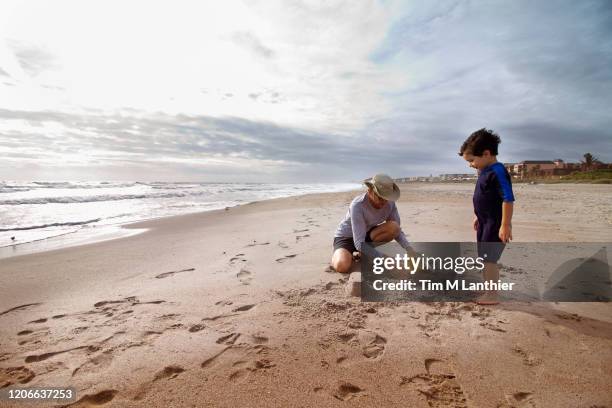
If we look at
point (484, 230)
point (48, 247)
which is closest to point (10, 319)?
point (48, 247)

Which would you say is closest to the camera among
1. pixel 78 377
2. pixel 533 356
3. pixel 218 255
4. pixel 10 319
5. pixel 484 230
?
pixel 78 377

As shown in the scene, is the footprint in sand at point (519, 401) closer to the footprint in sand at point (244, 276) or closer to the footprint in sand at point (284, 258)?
the footprint in sand at point (244, 276)

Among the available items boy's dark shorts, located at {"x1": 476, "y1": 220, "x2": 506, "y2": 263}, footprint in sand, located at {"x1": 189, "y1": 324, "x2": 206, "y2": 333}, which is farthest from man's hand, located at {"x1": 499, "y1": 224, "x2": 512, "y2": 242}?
footprint in sand, located at {"x1": 189, "y1": 324, "x2": 206, "y2": 333}

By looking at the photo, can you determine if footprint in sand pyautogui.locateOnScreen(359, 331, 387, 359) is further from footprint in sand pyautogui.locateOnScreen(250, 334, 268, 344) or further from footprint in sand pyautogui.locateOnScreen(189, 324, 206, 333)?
footprint in sand pyautogui.locateOnScreen(189, 324, 206, 333)

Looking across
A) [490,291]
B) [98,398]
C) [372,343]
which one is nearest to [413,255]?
[490,291]

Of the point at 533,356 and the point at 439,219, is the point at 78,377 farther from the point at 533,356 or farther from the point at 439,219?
the point at 439,219

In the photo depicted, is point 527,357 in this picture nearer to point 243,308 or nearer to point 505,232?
point 505,232

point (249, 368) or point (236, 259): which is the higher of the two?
point (236, 259)

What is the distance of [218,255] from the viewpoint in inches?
197

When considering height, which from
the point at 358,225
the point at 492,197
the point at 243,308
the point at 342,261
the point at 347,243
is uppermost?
the point at 492,197

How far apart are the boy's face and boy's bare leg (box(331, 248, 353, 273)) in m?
1.81

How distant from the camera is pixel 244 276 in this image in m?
3.88

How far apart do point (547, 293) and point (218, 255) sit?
14.7ft

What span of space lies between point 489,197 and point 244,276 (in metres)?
2.99
